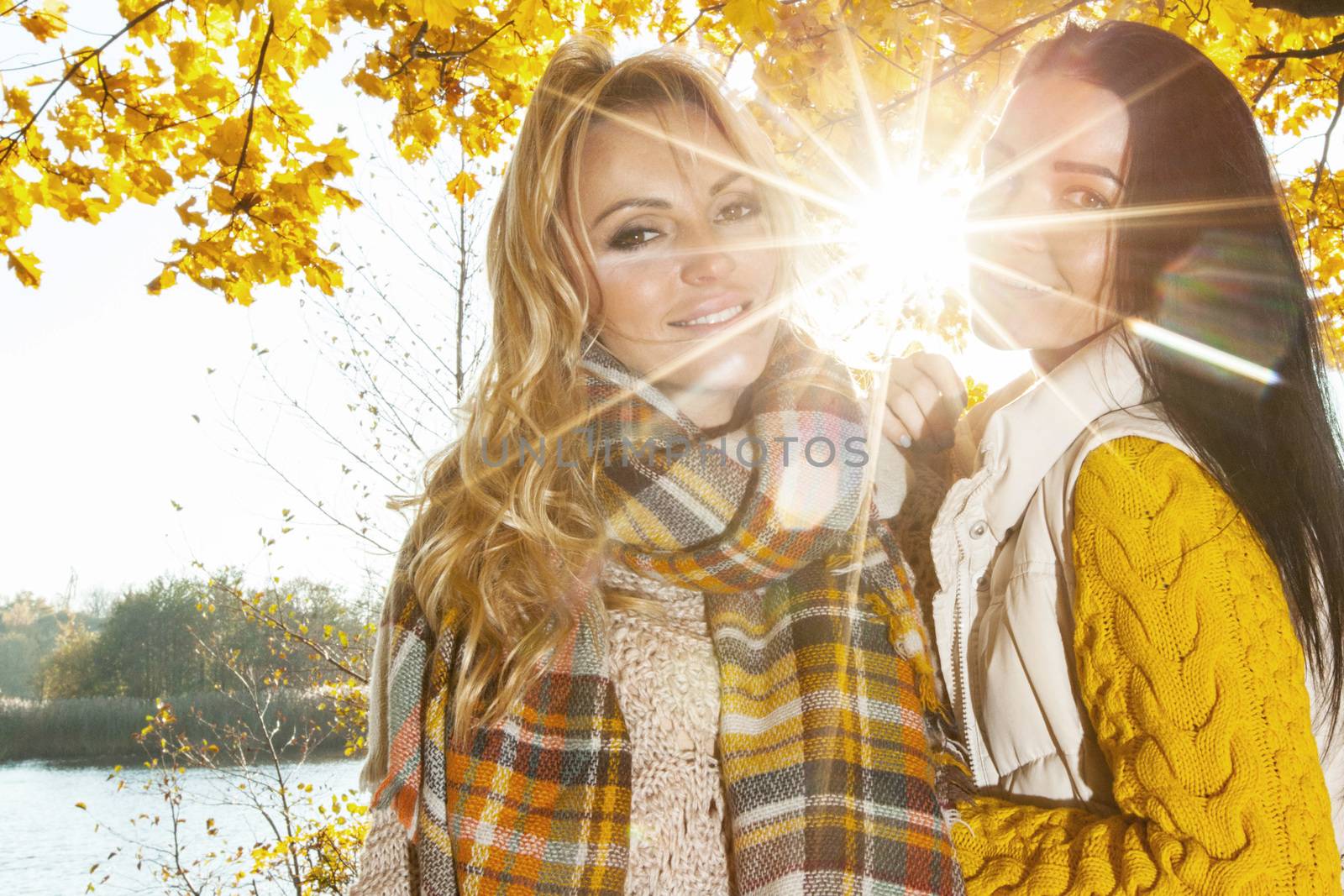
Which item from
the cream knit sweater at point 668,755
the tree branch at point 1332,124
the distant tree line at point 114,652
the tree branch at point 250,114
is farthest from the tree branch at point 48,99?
the distant tree line at point 114,652

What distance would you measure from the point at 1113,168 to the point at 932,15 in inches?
60.3

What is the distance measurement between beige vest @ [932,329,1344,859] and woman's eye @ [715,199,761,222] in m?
0.83

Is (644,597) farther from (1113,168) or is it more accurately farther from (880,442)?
(1113,168)

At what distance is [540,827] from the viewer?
5.17ft

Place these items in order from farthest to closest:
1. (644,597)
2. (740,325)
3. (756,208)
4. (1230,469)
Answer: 1. (756,208)
2. (740,325)
3. (644,597)
4. (1230,469)

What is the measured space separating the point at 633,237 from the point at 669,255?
0.09 m

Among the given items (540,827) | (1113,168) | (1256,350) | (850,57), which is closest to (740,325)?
(1113,168)

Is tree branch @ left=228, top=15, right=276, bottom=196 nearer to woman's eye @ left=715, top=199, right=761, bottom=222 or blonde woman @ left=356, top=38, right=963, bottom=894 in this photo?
blonde woman @ left=356, top=38, right=963, bottom=894

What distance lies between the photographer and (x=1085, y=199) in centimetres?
152

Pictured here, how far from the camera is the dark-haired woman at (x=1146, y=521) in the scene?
1.12 m

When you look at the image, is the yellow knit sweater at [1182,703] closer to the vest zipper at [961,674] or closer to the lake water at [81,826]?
the vest zipper at [961,674]

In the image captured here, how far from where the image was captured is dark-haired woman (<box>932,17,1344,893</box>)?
1.12 meters

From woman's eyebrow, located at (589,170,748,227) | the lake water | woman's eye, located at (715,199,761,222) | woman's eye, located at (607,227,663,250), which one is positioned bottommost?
the lake water

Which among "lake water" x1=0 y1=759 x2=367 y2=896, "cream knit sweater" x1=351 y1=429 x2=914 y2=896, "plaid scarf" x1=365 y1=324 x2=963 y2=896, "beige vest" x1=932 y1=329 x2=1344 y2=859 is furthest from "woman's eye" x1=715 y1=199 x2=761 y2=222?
"lake water" x1=0 y1=759 x2=367 y2=896
